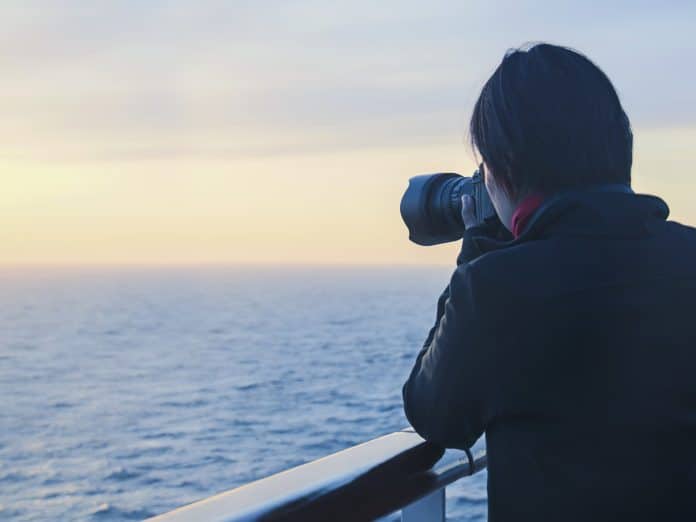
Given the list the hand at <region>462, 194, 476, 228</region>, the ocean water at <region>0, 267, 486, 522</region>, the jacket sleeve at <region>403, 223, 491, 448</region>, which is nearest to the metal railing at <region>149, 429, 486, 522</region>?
the jacket sleeve at <region>403, 223, 491, 448</region>

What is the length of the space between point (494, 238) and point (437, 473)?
0.24 metres

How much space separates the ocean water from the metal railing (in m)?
1.42

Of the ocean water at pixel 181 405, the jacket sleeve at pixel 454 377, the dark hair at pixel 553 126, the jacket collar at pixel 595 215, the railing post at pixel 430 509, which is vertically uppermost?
the dark hair at pixel 553 126

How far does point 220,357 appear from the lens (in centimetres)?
2542

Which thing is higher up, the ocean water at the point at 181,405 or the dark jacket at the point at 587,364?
the dark jacket at the point at 587,364

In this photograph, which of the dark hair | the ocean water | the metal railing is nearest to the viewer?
the metal railing

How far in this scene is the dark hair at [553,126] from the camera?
0.70 meters

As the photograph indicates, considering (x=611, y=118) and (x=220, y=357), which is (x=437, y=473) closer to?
(x=611, y=118)

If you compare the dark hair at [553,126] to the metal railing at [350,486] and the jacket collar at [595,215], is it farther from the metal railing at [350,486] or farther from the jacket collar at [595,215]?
the metal railing at [350,486]

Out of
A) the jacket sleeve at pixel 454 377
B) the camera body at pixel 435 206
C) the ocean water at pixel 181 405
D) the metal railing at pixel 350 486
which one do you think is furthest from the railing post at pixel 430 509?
the ocean water at pixel 181 405

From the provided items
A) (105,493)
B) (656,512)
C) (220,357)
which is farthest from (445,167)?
(220,357)

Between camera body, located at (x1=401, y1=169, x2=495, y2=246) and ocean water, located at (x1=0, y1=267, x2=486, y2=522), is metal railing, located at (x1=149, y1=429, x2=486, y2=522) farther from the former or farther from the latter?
ocean water, located at (x1=0, y1=267, x2=486, y2=522)

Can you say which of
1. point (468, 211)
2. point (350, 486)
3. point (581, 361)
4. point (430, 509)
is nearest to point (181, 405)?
point (430, 509)

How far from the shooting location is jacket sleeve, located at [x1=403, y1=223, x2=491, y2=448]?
0.64 metres
